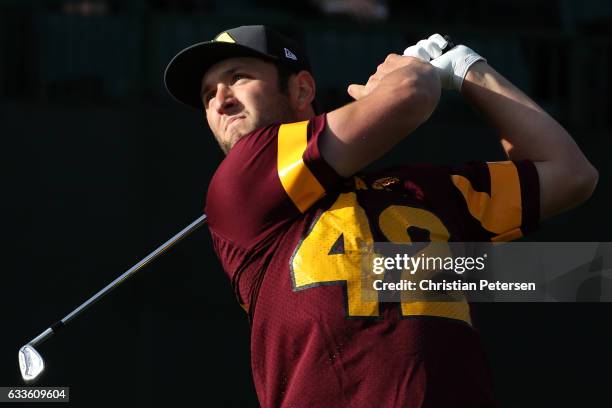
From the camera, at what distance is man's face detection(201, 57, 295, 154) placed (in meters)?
3.15

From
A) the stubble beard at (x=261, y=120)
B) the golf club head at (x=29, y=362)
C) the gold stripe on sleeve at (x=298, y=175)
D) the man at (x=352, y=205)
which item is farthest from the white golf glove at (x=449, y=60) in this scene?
the golf club head at (x=29, y=362)

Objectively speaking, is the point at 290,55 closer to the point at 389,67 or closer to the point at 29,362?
the point at 389,67

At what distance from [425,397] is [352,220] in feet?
1.53

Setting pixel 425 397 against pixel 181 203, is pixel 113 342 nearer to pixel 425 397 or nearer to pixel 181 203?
pixel 181 203

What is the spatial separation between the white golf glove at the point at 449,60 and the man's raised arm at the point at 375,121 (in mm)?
324

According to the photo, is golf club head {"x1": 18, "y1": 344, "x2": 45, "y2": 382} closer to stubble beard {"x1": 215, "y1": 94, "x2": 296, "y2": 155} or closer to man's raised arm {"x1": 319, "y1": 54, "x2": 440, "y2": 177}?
stubble beard {"x1": 215, "y1": 94, "x2": 296, "y2": 155}

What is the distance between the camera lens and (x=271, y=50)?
324cm

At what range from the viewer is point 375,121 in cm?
282

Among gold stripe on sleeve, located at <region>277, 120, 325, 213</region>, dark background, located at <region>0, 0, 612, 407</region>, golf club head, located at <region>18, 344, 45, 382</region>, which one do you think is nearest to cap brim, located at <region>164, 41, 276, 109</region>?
gold stripe on sleeve, located at <region>277, 120, 325, 213</region>

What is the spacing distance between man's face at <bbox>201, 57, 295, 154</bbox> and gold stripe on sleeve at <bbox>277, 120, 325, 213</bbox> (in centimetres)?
27

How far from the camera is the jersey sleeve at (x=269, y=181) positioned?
2854 mm

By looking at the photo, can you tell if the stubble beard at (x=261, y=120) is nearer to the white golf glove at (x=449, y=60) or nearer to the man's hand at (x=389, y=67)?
Result: the man's hand at (x=389, y=67)

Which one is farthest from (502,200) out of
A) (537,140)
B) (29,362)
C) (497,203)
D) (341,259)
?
(29,362)

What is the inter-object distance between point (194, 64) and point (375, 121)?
0.71m
